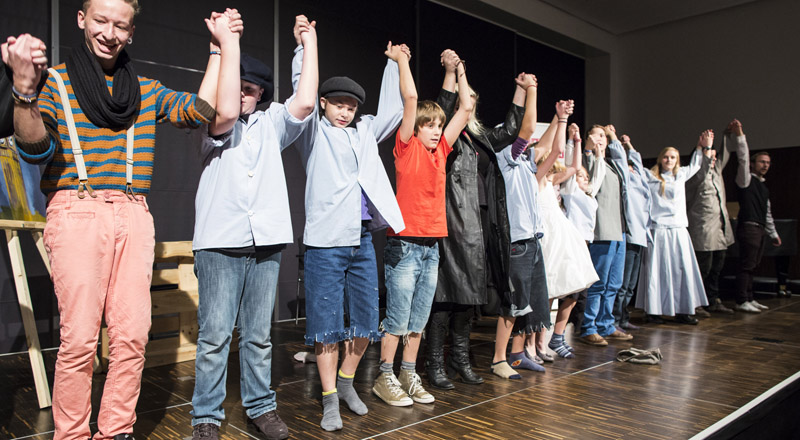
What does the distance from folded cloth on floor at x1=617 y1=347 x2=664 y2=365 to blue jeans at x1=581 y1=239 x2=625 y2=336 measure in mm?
532

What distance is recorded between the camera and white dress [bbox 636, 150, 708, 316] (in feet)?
16.9

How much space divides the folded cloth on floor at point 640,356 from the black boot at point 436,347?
134 cm

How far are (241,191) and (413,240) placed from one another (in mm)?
877

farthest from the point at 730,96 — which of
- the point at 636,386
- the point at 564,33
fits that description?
the point at 636,386

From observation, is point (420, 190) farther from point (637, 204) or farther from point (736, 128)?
point (736, 128)

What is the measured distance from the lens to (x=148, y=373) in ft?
10.7

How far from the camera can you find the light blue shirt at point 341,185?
2273 mm

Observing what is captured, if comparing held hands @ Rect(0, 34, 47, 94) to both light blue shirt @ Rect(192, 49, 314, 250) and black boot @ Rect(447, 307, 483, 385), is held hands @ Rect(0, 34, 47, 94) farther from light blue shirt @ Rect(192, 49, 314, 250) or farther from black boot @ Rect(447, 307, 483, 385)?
black boot @ Rect(447, 307, 483, 385)

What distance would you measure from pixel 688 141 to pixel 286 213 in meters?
8.89

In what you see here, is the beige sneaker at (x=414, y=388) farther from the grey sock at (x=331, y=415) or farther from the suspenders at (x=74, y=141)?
the suspenders at (x=74, y=141)

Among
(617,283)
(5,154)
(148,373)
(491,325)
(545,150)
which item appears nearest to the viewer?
(5,154)

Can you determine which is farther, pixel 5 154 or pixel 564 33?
pixel 564 33

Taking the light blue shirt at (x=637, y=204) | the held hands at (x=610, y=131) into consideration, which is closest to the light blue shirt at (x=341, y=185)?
the held hands at (x=610, y=131)

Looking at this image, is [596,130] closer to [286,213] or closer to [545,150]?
[545,150]
